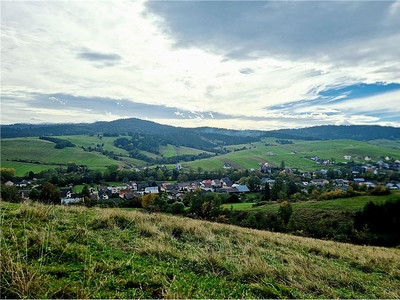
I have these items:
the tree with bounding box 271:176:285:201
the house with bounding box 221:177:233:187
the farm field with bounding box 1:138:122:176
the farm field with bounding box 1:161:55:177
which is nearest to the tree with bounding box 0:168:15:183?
the farm field with bounding box 1:161:55:177

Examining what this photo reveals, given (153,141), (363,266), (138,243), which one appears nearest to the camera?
(138,243)

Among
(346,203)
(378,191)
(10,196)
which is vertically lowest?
(346,203)

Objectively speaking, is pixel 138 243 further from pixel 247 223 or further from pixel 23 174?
pixel 23 174

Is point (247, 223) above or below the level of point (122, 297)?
below

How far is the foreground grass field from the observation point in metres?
3.65

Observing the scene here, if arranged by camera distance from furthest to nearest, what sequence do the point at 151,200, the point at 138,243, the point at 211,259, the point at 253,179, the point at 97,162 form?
the point at 97,162, the point at 253,179, the point at 151,200, the point at 138,243, the point at 211,259

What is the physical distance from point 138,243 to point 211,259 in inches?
74.8

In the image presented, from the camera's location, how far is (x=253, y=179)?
76.2 metres

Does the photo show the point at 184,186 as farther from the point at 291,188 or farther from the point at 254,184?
the point at 291,188

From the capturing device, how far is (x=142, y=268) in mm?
4535

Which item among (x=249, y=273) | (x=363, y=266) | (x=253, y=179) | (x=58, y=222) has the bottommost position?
(x=253, y=179)

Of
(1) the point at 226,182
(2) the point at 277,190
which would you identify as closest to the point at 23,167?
(1) the point at 226,182

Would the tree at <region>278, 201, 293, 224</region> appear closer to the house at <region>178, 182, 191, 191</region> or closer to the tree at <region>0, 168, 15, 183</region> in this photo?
the house at <region>178, 182, 191, 191</region>

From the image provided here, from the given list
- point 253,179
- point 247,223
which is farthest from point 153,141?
point 247,223
